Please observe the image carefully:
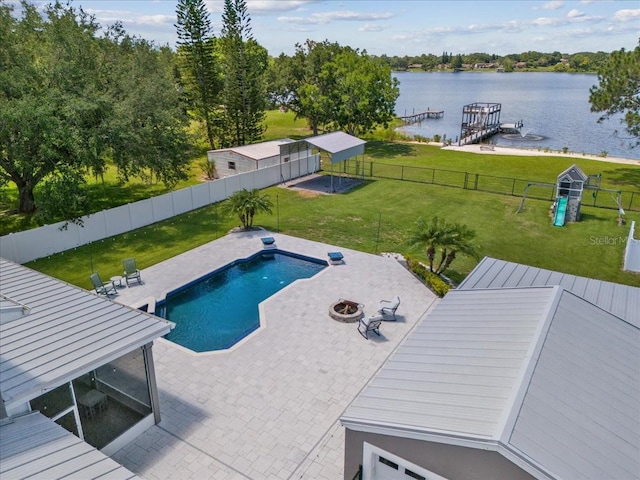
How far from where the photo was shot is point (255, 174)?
97.3 feet

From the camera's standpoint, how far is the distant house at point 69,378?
6.80m

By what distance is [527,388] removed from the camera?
6480 mm

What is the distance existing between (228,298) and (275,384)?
6.16 meters

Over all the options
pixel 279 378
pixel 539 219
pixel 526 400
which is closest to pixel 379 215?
pixel 539 219

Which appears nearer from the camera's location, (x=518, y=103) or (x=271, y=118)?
(x=271, y=118)

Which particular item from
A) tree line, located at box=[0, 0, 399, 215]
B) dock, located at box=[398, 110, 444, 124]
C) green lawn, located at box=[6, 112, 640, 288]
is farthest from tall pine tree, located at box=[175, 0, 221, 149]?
dock, located at box=[398, 110, 444, 124]

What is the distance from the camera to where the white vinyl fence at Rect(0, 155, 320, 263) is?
18.6 m

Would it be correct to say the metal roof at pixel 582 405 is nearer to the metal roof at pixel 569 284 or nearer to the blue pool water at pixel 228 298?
the metal roof at pixel 569 284

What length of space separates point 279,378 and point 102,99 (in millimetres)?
16733

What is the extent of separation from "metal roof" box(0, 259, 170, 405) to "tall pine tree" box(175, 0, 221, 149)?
1289 inches

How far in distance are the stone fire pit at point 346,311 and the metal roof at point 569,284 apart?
13.9ft

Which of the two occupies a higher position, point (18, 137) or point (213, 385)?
point (18, 137)

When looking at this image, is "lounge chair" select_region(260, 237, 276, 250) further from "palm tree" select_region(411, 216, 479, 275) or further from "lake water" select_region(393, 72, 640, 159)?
"lake water" select_region(393, 72, 640, 159)

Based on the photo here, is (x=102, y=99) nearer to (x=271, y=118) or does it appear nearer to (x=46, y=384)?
(x=46, y=384)
